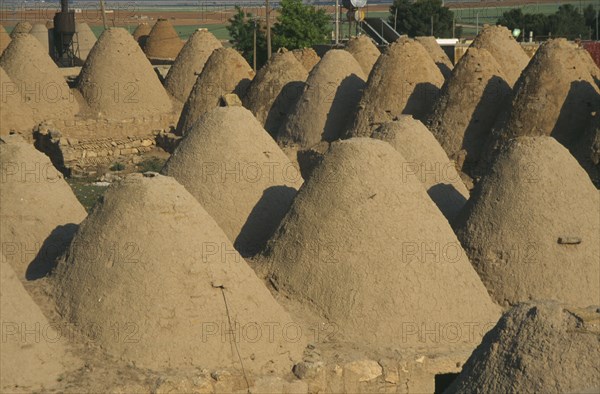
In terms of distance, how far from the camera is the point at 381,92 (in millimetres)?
19250

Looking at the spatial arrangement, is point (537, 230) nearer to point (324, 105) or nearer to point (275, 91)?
point (324, 105)

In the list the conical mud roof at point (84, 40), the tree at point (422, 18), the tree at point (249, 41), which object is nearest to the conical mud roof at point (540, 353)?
the conical mud roof at point (84, 40)

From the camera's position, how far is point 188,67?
26.0 metres

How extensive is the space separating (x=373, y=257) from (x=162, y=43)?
25.6 m

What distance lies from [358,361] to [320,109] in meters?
10.4

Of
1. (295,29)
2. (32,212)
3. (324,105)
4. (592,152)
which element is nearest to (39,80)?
(324,105)

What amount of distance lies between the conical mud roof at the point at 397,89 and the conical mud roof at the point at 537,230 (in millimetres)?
7475

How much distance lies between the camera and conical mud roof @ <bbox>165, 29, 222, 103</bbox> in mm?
25703

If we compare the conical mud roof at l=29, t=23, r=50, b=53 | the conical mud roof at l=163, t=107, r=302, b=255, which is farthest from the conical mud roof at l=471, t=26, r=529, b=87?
the conical mud roof at l=29, t=23, r=50, b=53

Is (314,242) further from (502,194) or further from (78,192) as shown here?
(78,192)

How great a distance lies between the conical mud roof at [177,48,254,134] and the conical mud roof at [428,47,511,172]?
540 cm

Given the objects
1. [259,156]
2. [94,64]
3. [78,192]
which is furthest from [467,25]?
[259,156]

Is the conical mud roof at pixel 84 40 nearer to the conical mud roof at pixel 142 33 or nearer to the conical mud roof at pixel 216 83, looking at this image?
the conical mud roof at pixel 142 33

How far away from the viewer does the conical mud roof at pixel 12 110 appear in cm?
2219
